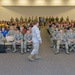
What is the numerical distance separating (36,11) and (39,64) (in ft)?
49.0

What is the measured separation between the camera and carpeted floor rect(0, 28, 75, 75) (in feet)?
16.6

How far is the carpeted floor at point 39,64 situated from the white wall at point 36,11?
528 inches

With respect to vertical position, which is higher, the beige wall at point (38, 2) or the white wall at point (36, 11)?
the beige wall at point (38, 2)

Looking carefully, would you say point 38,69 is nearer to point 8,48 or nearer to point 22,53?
point 22,53

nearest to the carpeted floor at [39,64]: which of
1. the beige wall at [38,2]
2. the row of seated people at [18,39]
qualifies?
the row of seated people at [18,39]

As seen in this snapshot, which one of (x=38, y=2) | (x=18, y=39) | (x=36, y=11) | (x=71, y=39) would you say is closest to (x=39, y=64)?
(x=18, y=39)

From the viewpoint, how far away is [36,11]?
794 inches

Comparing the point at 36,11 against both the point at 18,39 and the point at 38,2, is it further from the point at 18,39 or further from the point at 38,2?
the point at 18,39

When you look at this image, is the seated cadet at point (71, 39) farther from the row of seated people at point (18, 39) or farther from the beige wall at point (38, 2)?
the beige wall at point (38, 2)

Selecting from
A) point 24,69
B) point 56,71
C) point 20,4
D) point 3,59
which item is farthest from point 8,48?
point 20,4

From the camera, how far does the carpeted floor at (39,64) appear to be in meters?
5.06

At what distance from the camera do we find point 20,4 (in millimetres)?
19172

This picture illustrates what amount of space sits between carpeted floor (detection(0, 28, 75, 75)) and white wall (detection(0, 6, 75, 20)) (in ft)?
44.0

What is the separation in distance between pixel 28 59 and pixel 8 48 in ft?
6.02
